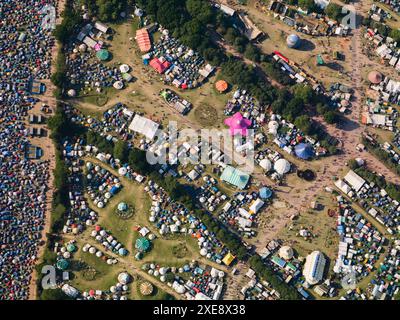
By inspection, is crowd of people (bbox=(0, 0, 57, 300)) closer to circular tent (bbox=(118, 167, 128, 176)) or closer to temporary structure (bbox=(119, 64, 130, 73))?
circular tent (bbox=(118, 167, 128, 176))

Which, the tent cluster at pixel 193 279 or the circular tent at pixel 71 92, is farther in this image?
the circular tent at pixel 71 92

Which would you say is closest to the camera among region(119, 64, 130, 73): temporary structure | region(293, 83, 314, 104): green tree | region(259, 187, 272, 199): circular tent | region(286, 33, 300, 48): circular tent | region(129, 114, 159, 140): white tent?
region(259, 187, 272, 199): circular tent

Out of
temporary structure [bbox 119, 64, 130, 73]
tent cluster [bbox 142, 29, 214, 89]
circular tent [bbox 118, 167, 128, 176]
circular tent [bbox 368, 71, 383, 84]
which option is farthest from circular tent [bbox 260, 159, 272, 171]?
temporary structure [bbox 119, 64, 130, 73]

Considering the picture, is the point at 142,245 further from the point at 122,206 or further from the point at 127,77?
the point at 127,77

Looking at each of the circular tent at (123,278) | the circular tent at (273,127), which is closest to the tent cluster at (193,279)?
the circular tent at (123,278)

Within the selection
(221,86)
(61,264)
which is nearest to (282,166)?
(221,86)

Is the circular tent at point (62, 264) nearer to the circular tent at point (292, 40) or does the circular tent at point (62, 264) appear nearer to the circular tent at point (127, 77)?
the circular tent at point (127, 77)
